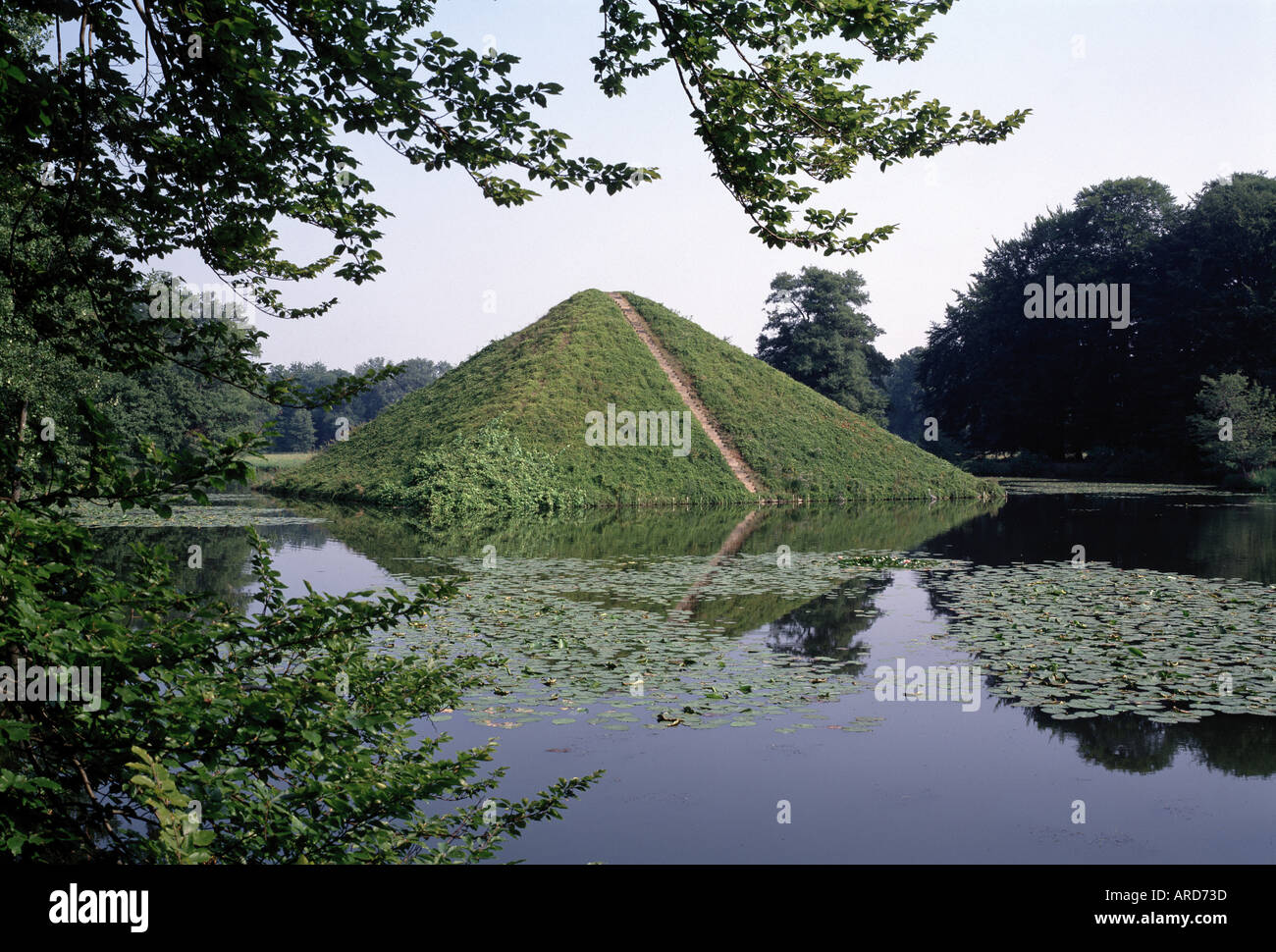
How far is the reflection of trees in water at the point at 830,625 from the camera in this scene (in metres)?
9.83

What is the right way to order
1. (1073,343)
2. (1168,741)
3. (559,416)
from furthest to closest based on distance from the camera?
(1073,343) → (559,416) → (1168,741)

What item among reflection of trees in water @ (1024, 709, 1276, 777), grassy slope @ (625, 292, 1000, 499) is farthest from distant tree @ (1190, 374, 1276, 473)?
reflection of trees in water @ (1024, 709, 1276, 777)

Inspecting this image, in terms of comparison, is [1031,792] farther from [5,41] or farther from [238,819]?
[5,41]

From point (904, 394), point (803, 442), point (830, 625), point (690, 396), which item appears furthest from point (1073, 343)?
point (830, 625)

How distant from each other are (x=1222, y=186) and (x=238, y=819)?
59.9m

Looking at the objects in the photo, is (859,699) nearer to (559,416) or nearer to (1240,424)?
(559,416)

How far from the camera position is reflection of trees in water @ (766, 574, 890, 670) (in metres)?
9.83

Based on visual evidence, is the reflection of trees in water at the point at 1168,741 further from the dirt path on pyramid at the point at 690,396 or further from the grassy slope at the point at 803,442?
the grassy slope at the point at 803,442

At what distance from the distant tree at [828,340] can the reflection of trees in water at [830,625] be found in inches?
1857

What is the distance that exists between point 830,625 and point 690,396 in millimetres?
30869

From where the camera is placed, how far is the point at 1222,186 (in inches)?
1977

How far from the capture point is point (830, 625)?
440 inches
